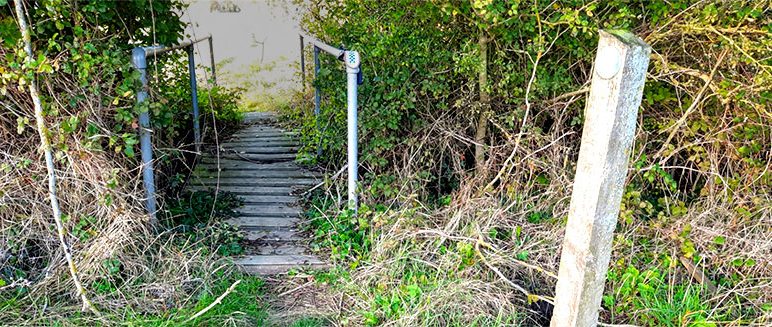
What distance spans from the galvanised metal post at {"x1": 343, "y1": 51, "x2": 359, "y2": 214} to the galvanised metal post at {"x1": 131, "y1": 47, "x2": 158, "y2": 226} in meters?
1.11

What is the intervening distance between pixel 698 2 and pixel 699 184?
4.97 ft

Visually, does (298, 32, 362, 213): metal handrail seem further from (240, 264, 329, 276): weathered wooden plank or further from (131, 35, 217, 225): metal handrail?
(131, 35, 217, 225): metal handrail

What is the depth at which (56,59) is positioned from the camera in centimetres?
222

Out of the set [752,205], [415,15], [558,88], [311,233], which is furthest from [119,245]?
[752,205]

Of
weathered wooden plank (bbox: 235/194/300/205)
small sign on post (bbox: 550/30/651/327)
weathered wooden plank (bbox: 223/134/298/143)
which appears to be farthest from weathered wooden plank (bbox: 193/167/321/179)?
small sign on post (bbox: 550/30/651/327)

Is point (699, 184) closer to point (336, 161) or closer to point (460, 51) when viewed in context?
point (460, 51)

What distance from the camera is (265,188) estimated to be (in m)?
3.77

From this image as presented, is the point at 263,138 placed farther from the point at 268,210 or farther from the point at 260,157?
the point at 268,210

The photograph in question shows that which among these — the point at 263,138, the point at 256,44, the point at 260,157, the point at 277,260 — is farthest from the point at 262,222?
the point at 256,44

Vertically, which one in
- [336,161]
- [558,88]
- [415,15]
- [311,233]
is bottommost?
[311,233]

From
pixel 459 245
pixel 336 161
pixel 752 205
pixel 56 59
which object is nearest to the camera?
pixel 56 59

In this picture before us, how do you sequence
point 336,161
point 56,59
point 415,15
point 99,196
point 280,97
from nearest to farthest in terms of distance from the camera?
1. point 56,59
2. point 99,196
3. point 415,15
4. point 336,161
5. point 280,97

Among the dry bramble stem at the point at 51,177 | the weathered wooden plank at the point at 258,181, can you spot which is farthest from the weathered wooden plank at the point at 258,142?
the dry bramble stem at the point at 51,177

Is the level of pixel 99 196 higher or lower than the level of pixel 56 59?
lower
